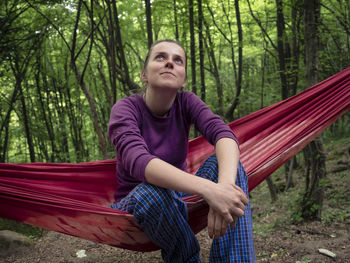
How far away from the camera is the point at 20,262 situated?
6.52 feet

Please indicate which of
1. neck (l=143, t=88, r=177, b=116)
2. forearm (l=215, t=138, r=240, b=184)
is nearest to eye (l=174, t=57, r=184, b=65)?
neck (l=143, t=88, r=177, b=116)

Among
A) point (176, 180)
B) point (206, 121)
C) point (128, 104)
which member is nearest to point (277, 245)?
point (206, 121)

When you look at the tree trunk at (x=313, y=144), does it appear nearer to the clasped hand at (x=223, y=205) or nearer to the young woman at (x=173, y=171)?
the young woman at (x=173, y=171)

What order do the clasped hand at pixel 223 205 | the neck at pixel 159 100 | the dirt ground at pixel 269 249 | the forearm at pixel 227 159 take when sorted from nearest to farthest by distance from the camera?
the clasped hand at pixel 223 205 → the forearm at pixel 227 159 → the neck at pixel 159 100 → the dirt ground at pixel 269 249

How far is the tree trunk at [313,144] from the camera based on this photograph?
2109 millimetres

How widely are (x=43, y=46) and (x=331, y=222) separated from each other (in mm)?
5790

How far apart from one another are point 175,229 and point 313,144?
1518mm

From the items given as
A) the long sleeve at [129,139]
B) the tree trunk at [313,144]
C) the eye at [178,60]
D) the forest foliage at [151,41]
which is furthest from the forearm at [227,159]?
the tree trunk at [313,144]

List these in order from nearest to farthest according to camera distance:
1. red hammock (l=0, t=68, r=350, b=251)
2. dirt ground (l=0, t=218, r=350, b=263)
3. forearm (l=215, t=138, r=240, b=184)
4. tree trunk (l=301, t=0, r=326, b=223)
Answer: forearm (l=215, t=138, r=240, b=184)
red hammock (l=0, t=68, r=350, b=251)
dirt ground (l=0, t=218, r=350, b=263)
tree trunk (l=301, t=0, r=326, b=223)

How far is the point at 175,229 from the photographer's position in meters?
1.03

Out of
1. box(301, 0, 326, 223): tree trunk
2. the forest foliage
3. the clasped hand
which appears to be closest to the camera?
the clasped hand

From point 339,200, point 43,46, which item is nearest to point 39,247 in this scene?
point 339,200

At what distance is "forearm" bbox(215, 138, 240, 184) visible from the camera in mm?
1034

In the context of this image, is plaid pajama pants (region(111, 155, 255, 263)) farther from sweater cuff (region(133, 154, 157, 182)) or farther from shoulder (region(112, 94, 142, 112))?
shoulder (region(112, 94, 142, 112))
